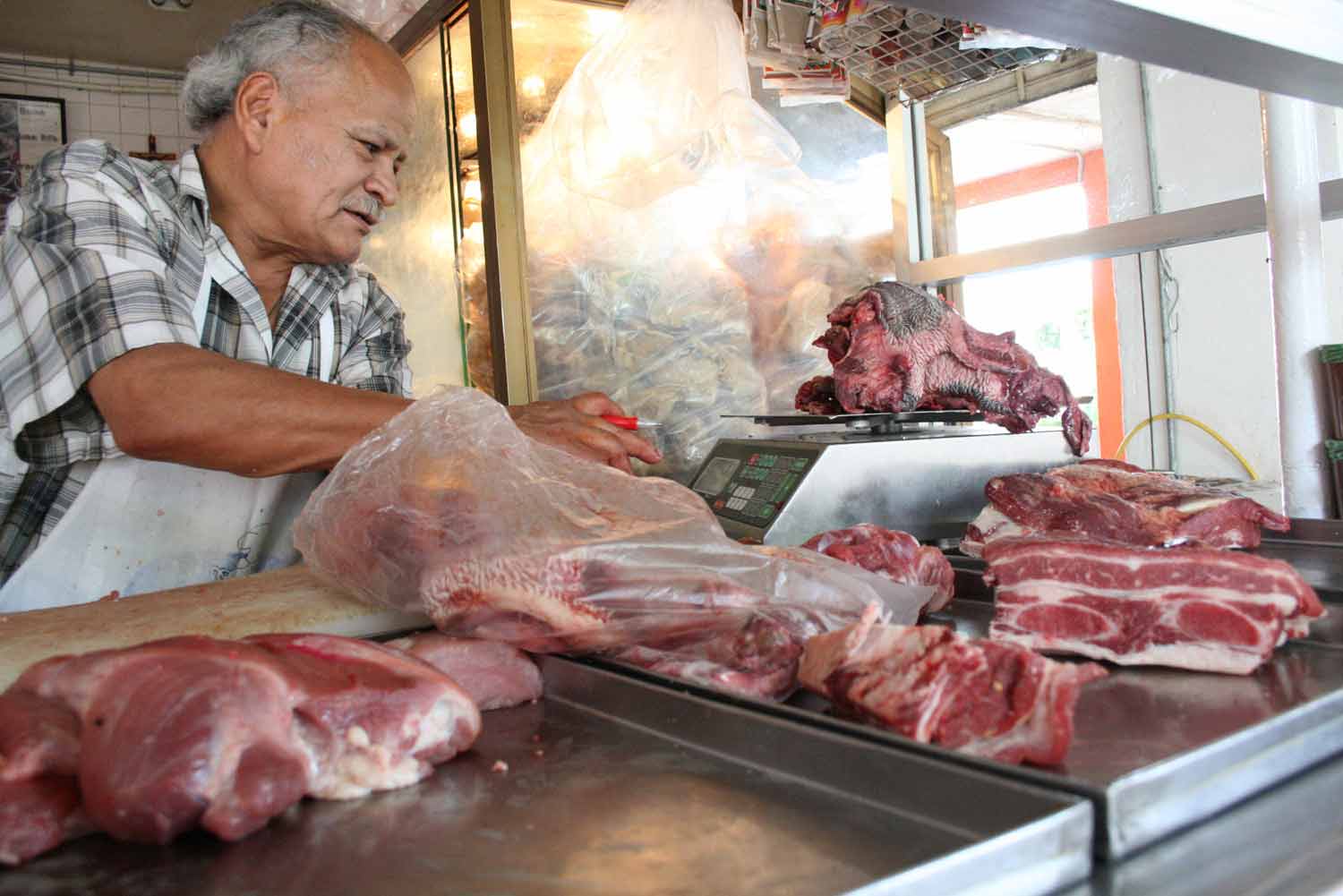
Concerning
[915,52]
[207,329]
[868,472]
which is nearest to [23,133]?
[207,329]

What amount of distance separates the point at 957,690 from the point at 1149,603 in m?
0.41

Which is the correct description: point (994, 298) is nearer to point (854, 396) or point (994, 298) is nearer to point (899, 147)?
point (899, 147)

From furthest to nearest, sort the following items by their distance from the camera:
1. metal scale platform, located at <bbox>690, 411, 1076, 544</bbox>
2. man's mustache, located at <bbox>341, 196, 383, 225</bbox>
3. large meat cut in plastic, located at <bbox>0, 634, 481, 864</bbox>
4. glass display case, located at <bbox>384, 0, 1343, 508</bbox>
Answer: glass display case, located at <bbox>384, 0, 1343, 508</bbox> → man's mustache, located at <bbox>341, 196, 383, 225</bbox> → metal scale platform, located at <bbox>690, 411, 1076, 544</bbox> → large meat cut in plastic, located at <bbox>0, 634, 481, 864</bbox>

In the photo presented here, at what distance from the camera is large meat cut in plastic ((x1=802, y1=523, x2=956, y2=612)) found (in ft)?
5.03

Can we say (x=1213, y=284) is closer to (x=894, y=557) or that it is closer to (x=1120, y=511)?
(x=1120, y=511)

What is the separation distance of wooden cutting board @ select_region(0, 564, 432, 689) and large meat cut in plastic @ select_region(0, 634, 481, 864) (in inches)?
10.2

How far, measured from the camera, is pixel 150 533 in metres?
2.19

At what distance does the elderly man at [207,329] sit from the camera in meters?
1.79

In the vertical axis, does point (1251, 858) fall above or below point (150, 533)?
below

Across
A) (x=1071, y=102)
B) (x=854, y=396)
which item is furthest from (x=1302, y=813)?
(x=1071, y=102)

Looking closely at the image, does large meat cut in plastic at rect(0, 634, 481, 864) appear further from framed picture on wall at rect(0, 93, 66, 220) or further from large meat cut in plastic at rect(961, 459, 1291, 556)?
framed picture on wall at rect(0, 93, 66, 220)

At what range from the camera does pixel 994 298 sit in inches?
306

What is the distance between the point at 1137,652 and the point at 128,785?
1.09 meters

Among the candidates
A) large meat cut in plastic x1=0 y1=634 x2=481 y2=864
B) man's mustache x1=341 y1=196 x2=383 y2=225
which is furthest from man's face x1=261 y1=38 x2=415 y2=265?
large meat cut in plastic x1=0 y1=634 x2=481 y2=864
